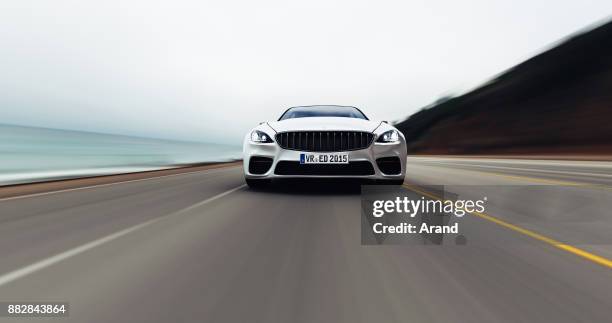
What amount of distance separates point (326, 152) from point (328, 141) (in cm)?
24

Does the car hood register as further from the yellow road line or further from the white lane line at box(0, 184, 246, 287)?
the white lane line at box(0, 184, 246, 287)

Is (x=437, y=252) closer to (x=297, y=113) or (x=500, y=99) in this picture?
(x=297, y=113)

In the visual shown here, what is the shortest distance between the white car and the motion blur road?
178 centimetres

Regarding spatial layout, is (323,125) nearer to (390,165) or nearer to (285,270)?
(390,165)

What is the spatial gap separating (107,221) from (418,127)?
166 metres

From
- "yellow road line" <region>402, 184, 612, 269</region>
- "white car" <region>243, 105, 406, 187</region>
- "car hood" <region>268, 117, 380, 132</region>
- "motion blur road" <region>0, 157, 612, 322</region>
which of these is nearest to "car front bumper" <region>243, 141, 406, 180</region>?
"white car" <region>243, 105, 406, 187</region>

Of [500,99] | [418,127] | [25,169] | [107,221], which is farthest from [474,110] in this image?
[107,221]

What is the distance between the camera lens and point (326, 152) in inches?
343

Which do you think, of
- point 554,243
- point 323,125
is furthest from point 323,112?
point 554,243

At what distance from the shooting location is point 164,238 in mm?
5227

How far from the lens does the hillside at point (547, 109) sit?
62.3m

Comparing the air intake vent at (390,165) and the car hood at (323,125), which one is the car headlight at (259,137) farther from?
the air intake vent at (390,165)

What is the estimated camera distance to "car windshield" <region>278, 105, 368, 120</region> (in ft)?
35.9

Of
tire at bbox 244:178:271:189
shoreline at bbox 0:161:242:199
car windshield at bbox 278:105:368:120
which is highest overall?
car windshield at bbox 278:105:368:120
